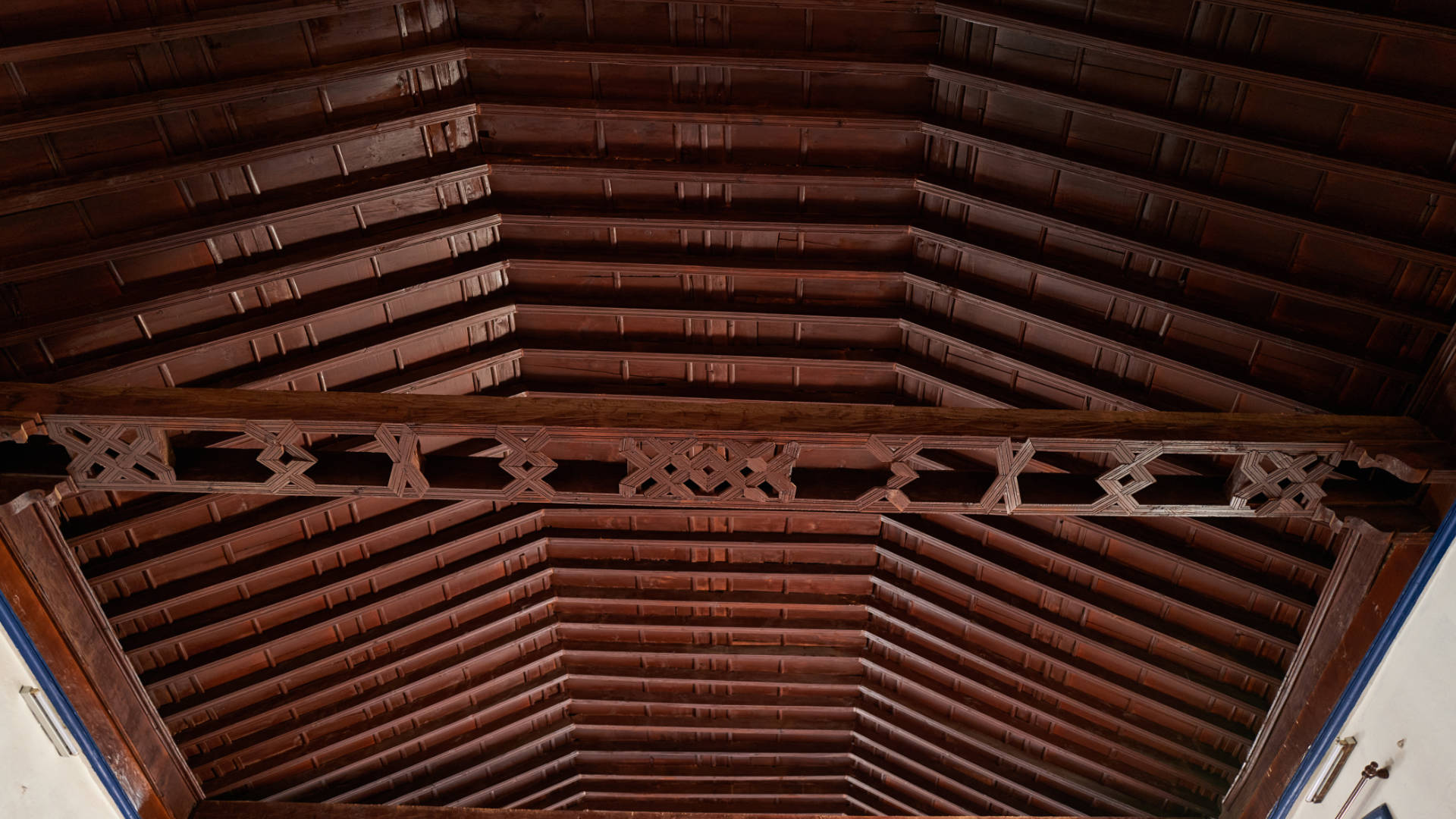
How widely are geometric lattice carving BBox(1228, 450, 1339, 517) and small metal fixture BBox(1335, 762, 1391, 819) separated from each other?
1881 mm

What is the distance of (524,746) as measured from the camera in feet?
40.9

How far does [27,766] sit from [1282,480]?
8.32 metres

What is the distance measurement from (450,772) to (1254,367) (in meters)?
9.32

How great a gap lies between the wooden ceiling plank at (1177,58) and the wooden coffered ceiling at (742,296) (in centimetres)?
2

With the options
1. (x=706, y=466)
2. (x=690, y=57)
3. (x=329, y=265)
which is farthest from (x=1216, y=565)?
Answer: (x=329, y=265)

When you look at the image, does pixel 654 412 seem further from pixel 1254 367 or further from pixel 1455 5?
pixel 1455 5

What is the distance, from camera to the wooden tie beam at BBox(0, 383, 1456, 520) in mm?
6387

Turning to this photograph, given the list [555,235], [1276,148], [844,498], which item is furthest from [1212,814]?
[555,235]

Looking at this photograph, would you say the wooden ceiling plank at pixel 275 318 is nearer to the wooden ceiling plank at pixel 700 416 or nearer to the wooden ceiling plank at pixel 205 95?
the wooden ceiling plank at pixel 700 416

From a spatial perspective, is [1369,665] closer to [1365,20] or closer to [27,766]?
[1365,20]

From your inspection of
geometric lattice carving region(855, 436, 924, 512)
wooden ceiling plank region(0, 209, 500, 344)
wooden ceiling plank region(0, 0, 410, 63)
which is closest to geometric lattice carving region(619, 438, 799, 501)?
geometric lattice carving region(855, 436, 924, 512)

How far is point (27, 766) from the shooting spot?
7238 millimetres

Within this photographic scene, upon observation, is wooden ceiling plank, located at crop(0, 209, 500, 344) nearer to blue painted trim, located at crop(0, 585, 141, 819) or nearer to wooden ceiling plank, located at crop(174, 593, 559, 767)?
blue painted trim, located at crop(0, 585, 141, 819)

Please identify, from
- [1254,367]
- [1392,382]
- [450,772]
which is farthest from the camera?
[450,772]
